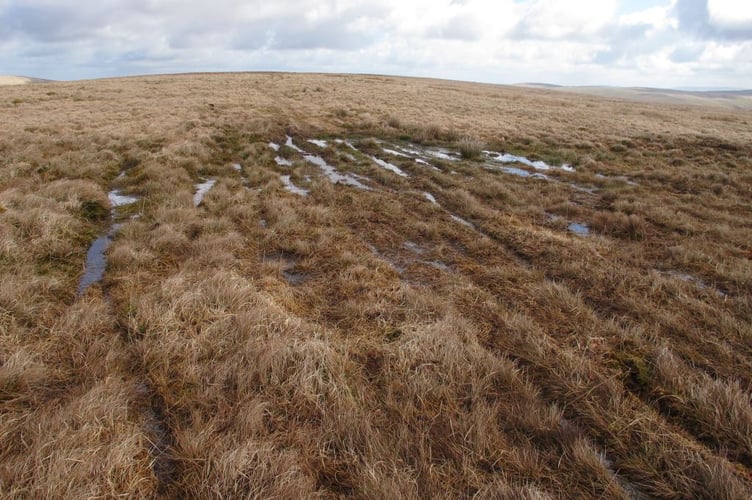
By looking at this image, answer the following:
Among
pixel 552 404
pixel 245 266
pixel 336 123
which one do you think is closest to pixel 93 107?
pixel 336 123

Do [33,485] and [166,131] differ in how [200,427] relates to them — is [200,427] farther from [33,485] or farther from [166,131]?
[166,131]

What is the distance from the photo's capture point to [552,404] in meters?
3.95

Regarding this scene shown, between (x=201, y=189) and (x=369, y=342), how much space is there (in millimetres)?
10080

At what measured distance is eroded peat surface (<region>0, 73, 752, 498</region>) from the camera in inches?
127

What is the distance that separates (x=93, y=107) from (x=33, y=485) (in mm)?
36578

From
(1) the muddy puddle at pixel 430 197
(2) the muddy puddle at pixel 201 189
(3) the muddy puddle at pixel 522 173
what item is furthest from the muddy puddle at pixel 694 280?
(2) the muddy puddle at pixel 201 189

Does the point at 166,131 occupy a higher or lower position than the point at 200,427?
higher

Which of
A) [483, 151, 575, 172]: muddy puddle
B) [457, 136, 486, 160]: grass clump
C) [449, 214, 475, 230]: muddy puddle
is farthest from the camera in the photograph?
[457, 136, 486, 160]: grass clump

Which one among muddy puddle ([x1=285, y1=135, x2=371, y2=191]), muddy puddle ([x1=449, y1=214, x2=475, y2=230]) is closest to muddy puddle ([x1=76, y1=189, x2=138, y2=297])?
muddy puddle ([x1=285, y1=135, x2=371, y2=191])

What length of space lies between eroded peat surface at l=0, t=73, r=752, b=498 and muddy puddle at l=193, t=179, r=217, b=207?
249 mm

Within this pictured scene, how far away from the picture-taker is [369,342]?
4.95m

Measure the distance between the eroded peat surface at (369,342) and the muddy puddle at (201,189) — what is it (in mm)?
249

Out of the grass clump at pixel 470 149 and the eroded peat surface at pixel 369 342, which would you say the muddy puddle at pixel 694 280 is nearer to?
the eroded peat surface at pixel 369 342

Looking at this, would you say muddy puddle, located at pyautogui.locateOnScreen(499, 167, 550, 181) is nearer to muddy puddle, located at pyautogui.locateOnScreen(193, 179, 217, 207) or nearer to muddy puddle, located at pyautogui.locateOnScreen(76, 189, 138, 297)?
muddy puddle, located at pyautogui.locateOnScreen(193, 179, 217, 207)
